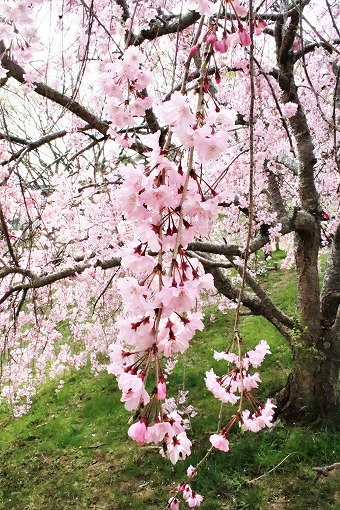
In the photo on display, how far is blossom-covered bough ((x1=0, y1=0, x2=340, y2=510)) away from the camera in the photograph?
2.79ft

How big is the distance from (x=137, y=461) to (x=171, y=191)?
4.45 metres

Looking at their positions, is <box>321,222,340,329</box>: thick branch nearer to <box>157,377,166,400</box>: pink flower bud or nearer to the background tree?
the background tree

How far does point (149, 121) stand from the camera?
3406mm

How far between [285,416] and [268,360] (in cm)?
163

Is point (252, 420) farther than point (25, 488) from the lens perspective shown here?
No

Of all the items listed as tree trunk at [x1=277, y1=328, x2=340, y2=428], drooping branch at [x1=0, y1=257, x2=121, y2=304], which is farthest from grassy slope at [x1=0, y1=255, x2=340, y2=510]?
drooping branch at [x1=0, y1=257, x2=121, y2=304]

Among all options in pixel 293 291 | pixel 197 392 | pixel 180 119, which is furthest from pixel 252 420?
pixel 293 291

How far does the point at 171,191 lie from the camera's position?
855mm

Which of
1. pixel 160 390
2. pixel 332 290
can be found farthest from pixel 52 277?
pixel 332 290

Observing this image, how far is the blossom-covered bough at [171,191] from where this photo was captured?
851 millimetres

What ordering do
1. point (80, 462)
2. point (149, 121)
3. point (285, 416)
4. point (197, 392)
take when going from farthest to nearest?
point (197, 392), point (80, 462), point (285, 416), point (149, 121)

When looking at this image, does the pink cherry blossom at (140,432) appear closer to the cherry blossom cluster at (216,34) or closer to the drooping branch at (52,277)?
the cherry blossom cluster at (216,34)

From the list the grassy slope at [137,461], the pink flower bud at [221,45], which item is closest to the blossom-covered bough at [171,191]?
the pink flower bud at [221,45]

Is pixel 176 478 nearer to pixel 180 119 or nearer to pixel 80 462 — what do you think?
pixel 80 462
